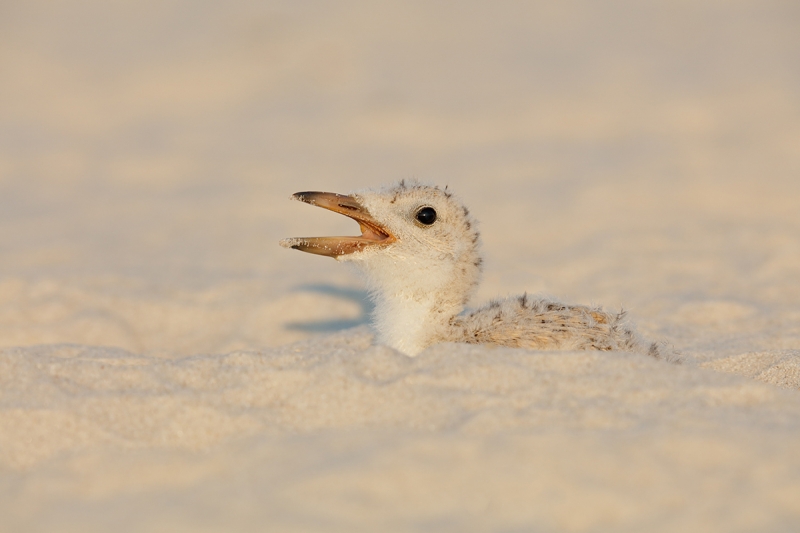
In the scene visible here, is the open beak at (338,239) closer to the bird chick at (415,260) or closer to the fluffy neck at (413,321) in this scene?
the bird chick at (415,260)

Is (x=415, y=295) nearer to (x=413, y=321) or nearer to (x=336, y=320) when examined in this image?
(x=413, y=321)

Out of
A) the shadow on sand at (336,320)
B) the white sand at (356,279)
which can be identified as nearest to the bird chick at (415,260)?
the white sand at (356,279)

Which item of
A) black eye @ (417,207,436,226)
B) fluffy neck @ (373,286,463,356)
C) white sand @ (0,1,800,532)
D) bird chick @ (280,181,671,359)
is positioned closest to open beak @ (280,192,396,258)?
bird chick @ (280,181,671,359)

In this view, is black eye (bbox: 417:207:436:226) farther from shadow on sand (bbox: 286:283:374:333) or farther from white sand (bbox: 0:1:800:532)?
shadow on sand (bbox: 286:283:374:333)

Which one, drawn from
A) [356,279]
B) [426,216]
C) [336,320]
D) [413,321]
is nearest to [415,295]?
[413,321]

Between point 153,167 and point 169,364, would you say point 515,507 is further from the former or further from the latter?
point 153,167

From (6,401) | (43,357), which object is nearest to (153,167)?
(43,357)
